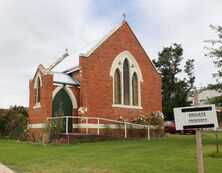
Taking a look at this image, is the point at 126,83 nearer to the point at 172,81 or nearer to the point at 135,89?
the point at 135,89

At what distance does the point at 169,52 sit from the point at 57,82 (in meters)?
37.4

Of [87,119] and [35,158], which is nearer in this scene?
[35,158]

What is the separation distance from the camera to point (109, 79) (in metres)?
28.8

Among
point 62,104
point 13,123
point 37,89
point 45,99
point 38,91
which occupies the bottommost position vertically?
point 13,123

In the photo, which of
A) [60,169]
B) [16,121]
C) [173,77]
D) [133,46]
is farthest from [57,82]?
[173,77]

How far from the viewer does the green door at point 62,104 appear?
87.2 ft

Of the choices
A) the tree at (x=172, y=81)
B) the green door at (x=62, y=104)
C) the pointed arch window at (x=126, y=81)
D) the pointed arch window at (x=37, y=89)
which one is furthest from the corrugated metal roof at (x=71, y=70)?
the tree at (x=172, y=81)

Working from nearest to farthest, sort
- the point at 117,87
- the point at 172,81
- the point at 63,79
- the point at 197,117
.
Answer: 1. the point at 197,117
2. the point at 63,79
3. the point at 117,87
4. the point at 172,81

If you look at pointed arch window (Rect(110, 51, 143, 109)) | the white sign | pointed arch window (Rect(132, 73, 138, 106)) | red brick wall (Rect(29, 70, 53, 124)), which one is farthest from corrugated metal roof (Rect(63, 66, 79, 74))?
the white sign

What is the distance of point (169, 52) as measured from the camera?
61219 mm

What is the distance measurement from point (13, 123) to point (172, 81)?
119 ft

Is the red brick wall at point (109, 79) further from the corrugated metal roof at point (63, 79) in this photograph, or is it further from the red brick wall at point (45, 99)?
the red brick wall at point (45, 99)

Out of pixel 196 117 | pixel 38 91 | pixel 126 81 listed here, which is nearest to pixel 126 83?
pixel 126 81

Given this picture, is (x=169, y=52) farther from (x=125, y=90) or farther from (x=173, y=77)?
(x=125, y=90)
